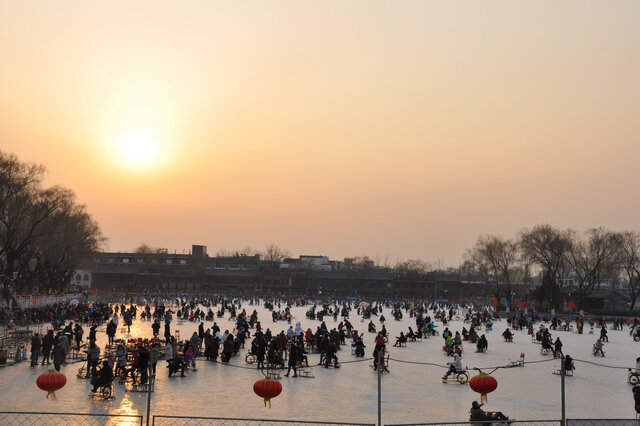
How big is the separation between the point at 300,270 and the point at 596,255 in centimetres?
6848

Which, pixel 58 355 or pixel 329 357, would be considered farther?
pixel 329 357

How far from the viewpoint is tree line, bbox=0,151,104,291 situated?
54.5 metres

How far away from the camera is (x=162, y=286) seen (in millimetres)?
127750

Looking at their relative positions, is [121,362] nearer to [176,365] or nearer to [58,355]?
[176,365]

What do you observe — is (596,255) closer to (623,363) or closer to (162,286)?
(623,363)

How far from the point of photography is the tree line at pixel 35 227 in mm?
54469

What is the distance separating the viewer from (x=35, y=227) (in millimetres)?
65188

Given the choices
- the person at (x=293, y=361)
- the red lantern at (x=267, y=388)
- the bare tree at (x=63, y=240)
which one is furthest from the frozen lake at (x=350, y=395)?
the bare tree at (x=63, y=240)

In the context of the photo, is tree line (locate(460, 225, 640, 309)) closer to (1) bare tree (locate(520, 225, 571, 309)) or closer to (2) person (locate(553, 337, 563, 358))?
(1) bare tree (locate(520, 225, 571, 309))

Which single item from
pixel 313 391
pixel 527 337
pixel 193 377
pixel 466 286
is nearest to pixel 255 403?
pixel 313 391

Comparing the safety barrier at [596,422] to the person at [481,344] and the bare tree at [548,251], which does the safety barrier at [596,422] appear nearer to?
the person at [481,344]

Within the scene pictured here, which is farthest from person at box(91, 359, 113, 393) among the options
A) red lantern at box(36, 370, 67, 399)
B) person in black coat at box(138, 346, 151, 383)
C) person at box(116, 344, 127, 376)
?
red lantern at box(36, 370, 67, 399)

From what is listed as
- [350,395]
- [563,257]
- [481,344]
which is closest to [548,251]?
[563,257]

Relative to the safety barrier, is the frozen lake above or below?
below
